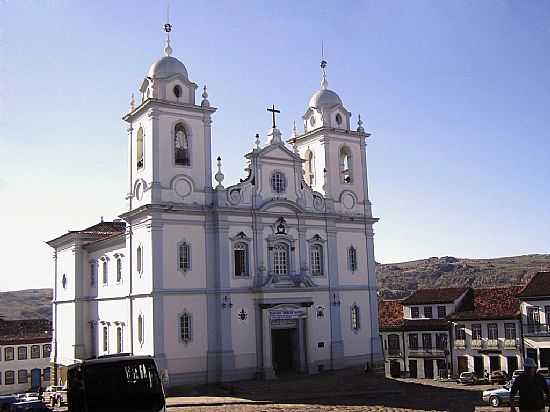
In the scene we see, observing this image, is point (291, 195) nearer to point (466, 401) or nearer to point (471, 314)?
point (466, 401)

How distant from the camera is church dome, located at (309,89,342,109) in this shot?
38.6 meters

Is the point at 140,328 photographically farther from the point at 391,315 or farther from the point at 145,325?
the point at 391,315

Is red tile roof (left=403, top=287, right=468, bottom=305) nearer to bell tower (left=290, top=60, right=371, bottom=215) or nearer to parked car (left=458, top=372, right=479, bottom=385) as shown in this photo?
parked car (left=458, top=372, right=479, bottom=385)

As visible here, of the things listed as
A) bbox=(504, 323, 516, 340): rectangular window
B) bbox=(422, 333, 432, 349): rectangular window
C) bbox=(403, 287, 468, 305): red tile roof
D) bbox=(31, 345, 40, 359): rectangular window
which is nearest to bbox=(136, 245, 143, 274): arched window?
bbox=(31, 345, 40, 359): rectangular window

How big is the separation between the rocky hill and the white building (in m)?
45.8

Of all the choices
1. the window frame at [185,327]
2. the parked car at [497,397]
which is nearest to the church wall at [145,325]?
the window frame at [185,327]

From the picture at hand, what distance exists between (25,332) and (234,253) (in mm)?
28559

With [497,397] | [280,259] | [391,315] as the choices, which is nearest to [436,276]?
[391,315]

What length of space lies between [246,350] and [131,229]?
8294 mm

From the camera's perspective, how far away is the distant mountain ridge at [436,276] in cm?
9350

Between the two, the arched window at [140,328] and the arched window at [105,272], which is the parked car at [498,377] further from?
the arched window at [105,272]

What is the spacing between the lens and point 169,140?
3244 centimetres

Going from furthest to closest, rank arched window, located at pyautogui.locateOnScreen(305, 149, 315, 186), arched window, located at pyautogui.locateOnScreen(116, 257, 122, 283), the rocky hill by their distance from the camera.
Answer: the rocky hill < arched window, located at pyautogui.locateOnScreen(305, 149, 315, 186) < arched window, located at pyautogui.locateOnScreen(116, 257, 122, 283)

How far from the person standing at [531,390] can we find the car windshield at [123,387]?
27.3 feet
